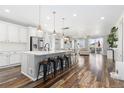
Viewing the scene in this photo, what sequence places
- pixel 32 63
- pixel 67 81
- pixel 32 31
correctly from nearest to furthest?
pixel 67 81 → pixel 32 63 → pixel 32 31

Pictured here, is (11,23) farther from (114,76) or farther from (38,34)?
(114,76)

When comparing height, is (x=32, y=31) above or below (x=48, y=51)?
above

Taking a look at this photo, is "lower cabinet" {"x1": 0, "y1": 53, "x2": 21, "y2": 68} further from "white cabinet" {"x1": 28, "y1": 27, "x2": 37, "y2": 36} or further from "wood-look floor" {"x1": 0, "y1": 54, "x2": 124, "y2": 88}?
"white cabinet" {"x1": 28, "y1": 27, "x2": 37, "y2": 36}

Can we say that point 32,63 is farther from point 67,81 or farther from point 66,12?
point 66,12

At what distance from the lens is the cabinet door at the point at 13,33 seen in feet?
18.0

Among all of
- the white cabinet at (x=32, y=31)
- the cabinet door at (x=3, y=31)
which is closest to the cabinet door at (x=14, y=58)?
the cabinet door at (x=3, y=31)

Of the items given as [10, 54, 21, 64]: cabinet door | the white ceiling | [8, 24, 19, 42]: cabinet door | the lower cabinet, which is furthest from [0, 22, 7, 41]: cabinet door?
[10, 54, 21, 64]: cabinet door

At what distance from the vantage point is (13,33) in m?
5.70

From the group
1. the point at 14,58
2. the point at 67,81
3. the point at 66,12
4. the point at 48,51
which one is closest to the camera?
the point at 67,81

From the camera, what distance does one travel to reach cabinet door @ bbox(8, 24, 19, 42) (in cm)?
550

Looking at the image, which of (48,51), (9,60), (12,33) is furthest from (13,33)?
(48,51)

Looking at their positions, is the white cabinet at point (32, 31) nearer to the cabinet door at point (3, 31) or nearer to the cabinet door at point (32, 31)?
the cabinet door at point (32, 31)

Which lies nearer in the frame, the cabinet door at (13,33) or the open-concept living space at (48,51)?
the open-concept living space at (48,51)
